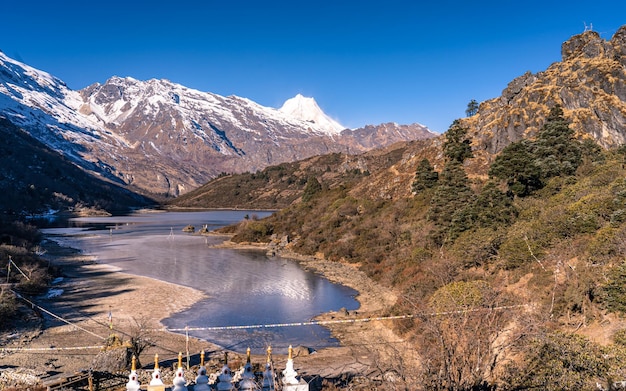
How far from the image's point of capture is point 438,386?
8.06 m

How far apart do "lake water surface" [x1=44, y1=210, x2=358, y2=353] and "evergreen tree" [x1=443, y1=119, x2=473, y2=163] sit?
72.2 feet

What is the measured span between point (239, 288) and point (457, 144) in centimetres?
3052

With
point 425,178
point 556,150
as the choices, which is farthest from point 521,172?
point 425,178

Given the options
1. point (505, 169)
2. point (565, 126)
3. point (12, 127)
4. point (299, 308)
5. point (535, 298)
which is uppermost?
point (12, 127)

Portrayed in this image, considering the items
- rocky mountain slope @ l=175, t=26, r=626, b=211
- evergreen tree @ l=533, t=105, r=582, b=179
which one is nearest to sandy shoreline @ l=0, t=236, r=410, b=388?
evergreen tree @ l=533, t=105, r=582, b=179

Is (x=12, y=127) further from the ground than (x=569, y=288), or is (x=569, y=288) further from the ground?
(x=12, y=127)

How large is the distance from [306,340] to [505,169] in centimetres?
2259

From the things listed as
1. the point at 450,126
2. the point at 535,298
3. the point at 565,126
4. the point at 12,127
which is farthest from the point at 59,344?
the point at 12,127

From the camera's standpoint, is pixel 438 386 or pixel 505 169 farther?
pixel 505 169

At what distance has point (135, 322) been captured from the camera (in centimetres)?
2456

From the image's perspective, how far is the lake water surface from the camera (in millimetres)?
23078

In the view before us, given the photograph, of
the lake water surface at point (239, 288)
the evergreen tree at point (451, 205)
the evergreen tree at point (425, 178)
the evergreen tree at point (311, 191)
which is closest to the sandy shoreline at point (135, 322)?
the lake water surface at point (239, 288)

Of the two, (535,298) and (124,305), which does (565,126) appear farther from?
(124,305)

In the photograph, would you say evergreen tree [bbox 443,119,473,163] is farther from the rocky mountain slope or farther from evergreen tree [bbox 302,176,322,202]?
evergreen tree [bbox 302,176,322,202]
